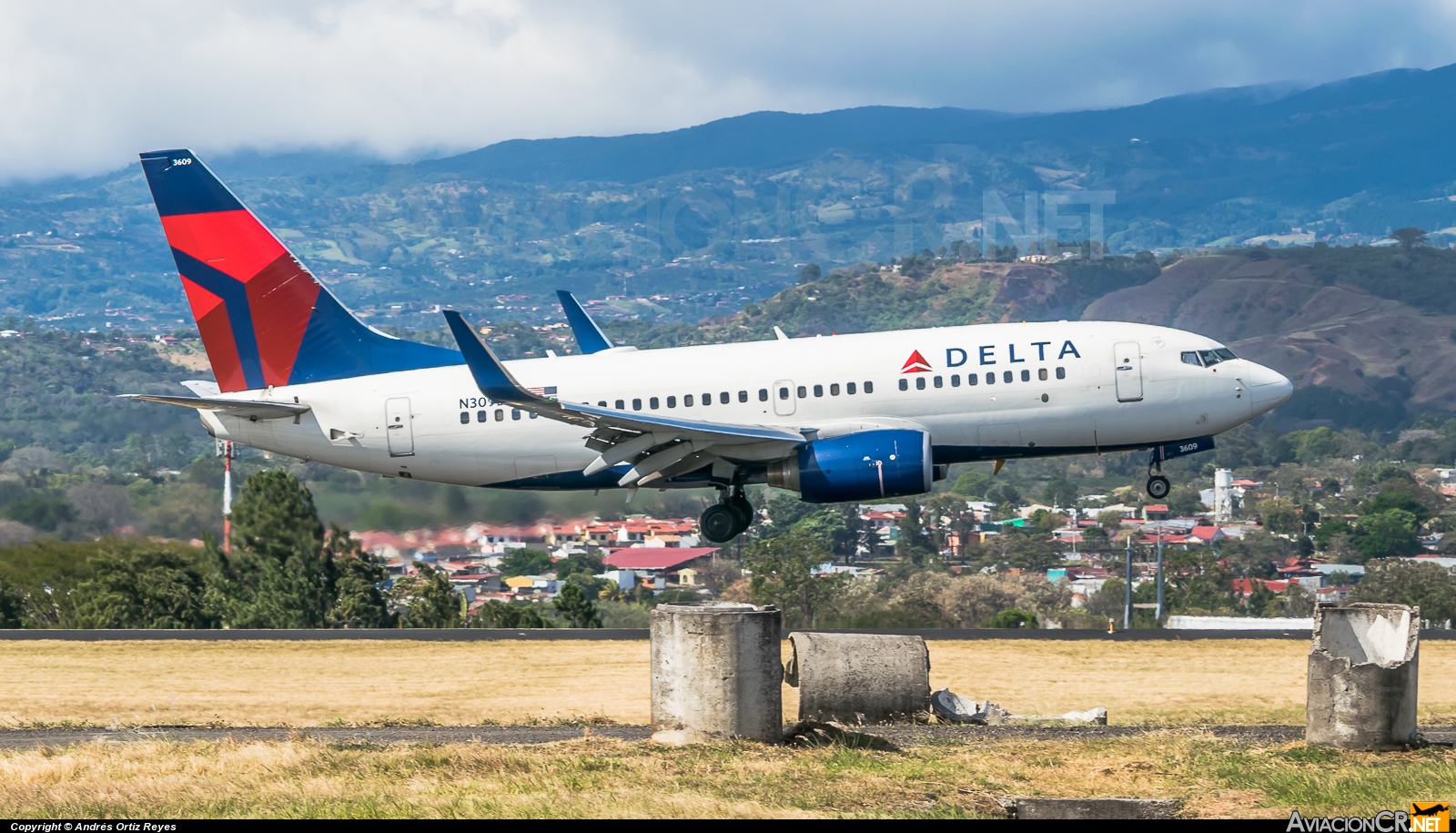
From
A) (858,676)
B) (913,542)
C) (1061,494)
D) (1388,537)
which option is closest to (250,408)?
(858,676)

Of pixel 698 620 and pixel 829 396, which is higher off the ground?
pixel 829 396

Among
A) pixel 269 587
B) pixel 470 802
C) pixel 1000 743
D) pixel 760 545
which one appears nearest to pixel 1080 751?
pixel 1000 743

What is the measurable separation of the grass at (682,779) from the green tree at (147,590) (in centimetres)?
3806

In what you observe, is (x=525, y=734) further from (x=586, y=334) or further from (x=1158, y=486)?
(x=586, y=334)

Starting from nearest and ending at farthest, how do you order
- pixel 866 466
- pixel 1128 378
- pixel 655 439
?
pixel 866 466
pixel 655 439
pixel 1128 378

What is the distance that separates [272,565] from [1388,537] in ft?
346

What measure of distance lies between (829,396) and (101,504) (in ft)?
132

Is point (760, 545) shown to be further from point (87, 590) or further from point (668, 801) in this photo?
point (668, 801)

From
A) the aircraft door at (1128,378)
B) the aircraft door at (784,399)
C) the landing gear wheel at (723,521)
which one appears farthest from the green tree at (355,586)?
the aircraft door at (1128,378)

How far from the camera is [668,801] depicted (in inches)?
677

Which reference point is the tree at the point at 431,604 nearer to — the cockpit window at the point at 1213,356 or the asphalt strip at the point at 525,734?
the cockpit window at the point at 1213,356

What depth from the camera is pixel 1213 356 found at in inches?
1411

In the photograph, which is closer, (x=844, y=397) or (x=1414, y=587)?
(x=844, y=397)

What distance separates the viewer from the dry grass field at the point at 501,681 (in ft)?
93.7
